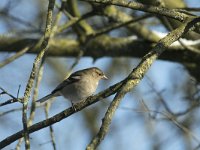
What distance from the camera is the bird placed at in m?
6.80

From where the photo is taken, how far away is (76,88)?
22.4 feet

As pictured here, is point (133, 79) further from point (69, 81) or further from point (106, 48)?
point (106, 48)

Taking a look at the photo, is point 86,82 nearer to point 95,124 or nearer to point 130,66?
point 130,66

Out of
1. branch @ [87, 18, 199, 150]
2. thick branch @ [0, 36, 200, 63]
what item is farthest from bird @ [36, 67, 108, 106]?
branch @ [87, 18, 199, 150]

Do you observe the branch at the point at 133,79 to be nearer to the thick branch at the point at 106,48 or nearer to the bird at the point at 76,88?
the bird at the point at 76,88

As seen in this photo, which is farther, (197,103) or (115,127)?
(115,127)

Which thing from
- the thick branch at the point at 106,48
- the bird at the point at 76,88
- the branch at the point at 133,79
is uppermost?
the thick branch at the point at 106,48

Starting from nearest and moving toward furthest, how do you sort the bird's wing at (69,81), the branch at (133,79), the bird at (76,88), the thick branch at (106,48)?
the branch at (133,79) → the bird at (76,88) → the bird's wing at (69,81) → the thick branch at (106,48)

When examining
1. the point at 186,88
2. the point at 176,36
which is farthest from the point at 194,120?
the point at 176,36

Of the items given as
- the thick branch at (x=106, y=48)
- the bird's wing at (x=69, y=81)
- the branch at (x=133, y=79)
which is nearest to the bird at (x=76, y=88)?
the bird's wing at (x=69, y=81)

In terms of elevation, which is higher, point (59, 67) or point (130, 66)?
point (59, 67)

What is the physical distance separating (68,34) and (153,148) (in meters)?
5.53

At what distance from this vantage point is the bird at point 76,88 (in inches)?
268

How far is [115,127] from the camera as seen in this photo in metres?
15.6
